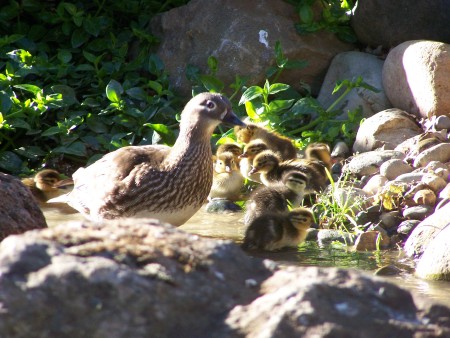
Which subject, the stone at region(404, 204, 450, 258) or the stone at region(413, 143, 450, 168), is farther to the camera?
the stone at region(413, 143, 450, 168)

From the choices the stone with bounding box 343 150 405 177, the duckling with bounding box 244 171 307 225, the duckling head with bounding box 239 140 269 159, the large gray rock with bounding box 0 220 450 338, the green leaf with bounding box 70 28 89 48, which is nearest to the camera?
the large gray rock with bounding box 0 220 450 338

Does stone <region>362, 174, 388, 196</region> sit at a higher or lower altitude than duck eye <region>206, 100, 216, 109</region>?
lower

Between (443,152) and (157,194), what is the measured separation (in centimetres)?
273

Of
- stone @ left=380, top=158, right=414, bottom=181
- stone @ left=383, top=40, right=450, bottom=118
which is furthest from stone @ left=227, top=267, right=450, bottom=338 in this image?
stone @ left=383, top=40, right=450, bottom=118

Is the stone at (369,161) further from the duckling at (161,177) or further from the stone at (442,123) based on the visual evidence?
the duckling at (161,177)

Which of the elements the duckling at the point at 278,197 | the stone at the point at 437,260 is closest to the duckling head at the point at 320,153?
the duckling at the point at 278,197

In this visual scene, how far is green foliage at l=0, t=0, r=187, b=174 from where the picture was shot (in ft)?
29.3

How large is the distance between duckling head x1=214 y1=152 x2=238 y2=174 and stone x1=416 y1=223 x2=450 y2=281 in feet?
8.69

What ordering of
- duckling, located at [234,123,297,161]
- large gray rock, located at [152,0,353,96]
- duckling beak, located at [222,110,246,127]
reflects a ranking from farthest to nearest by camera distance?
large gray rock, located at [152,0,353,96] → duckling, located at [234,123,297,161] → duckling beak, located at [222,110,246,127]

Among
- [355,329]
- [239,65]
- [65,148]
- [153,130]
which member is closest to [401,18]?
[239,65]

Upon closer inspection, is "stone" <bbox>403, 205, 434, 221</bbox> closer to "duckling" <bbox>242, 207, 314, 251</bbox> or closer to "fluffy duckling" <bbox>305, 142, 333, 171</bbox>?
"duckling" <bbox>242, 207, 314, 251</bbox>

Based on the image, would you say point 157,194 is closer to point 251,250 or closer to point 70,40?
point 251,250

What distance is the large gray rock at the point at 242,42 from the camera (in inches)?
374

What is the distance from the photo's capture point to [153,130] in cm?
898
